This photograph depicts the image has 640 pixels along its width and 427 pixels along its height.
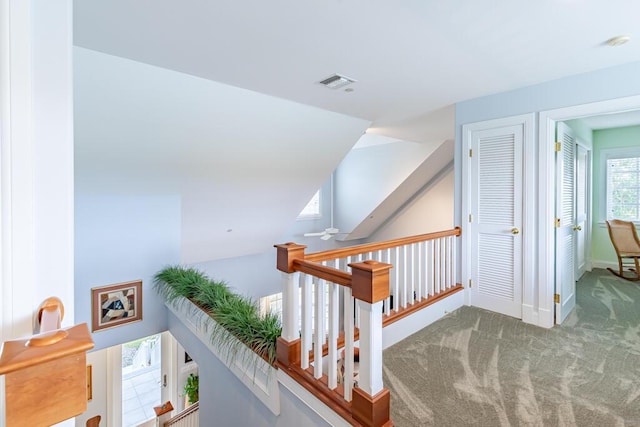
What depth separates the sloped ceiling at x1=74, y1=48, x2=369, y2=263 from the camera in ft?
8.46

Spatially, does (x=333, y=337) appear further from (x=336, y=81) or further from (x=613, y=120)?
(x=613, y=120)

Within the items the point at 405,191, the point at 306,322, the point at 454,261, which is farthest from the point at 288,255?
the point at 405,191

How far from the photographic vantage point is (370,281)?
1.50 meters

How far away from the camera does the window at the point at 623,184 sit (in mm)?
4883

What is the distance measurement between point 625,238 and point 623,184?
1151mm

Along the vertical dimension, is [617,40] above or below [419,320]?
above

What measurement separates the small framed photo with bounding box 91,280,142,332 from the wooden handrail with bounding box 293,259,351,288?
2.81 m

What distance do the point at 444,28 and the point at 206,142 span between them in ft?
8.19

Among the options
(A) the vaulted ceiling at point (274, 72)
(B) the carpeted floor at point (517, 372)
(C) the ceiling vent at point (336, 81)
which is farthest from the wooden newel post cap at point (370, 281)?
(C) the ceiling vent at point (336, 81)

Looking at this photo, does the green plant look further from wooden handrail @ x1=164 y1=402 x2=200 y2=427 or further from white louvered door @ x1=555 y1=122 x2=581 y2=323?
white louvered door @ x1=555 y1=122 x2=581 y2=323

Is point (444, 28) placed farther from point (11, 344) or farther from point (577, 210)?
point (577, 210)

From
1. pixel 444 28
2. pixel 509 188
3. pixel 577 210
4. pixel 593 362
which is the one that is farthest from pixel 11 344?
pixel 577 210

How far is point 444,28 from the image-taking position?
2.00m

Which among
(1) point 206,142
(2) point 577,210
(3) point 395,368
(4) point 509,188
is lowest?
(3) point 395,368
